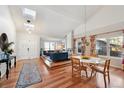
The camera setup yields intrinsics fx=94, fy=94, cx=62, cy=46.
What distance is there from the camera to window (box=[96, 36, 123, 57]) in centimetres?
521

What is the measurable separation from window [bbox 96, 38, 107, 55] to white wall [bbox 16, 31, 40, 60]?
5603mm

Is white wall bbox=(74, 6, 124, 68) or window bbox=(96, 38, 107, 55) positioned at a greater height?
white wall bbox=(74, 6, 124, 68)

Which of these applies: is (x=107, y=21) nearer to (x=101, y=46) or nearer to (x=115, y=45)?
(x=115, y=45)

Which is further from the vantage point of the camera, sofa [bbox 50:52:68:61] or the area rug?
sofa [bbox 50:52:68:61]

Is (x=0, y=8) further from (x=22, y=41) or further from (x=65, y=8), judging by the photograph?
(x=22, y=41)

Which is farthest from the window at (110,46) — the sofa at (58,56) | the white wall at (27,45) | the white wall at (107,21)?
the white wall at (27,45)

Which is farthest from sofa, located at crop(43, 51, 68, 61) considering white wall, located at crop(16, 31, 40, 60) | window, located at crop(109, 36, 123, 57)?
white wall, located at crop(16, 31, 40, 60)

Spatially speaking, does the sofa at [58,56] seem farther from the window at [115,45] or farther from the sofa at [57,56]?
the window at [115,45]

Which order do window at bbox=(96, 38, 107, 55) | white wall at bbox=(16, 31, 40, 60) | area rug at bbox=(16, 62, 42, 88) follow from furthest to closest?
white wall at bbox=(16, 31, 40, 60) → window at bbox=(96, 38, 107, 55) → area rug at bbox=(16, 62, 42, 88)

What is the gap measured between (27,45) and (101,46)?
6217 millimetres

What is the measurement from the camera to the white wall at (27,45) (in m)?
8.18

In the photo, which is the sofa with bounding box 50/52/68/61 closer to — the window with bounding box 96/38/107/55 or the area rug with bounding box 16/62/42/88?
the area rug with bounding box 16/62/42/88

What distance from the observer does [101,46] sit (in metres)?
6.25
